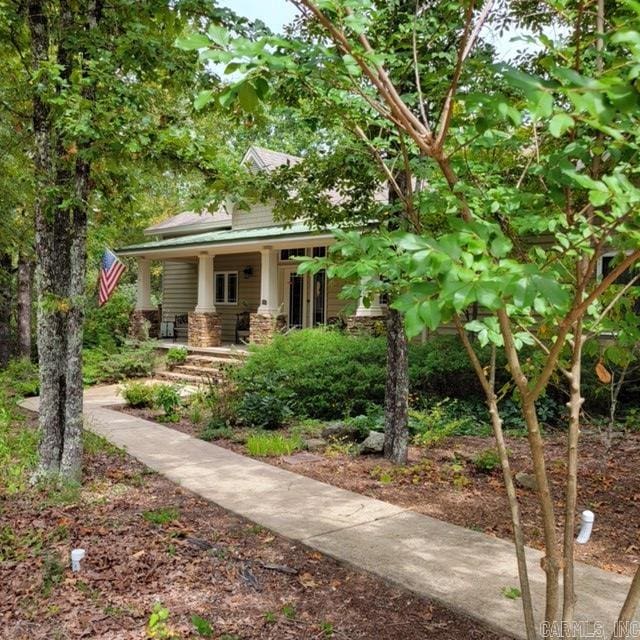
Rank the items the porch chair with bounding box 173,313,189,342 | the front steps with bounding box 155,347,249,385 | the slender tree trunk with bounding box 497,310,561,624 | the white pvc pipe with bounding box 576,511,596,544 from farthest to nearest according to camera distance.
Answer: the porch chair with bounding box 173,313,189,342 < the front steps with bounding box 155,347,249,385 < the white pvc pipe with bounding box 576,511,596,544 < the slender tree trunk with bounding box 497,310,561,624

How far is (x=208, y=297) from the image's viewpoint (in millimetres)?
16625

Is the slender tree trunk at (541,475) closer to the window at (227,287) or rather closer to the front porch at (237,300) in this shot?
the front porch at (237,300)

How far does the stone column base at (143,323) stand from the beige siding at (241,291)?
86.7 inches

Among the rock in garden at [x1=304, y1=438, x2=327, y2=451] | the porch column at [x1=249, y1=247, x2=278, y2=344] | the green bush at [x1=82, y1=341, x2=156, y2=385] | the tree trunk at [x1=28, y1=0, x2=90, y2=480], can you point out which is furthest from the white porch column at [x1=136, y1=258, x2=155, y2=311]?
the tree trunk at [x1=28, y1=0, x2=90, y2=480]

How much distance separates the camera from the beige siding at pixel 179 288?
21188 millimetres

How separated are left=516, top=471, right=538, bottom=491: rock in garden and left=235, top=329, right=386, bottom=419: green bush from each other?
11.3ft

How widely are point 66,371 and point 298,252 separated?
1127cm

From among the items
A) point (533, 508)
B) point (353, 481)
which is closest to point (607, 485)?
point (533, 508)

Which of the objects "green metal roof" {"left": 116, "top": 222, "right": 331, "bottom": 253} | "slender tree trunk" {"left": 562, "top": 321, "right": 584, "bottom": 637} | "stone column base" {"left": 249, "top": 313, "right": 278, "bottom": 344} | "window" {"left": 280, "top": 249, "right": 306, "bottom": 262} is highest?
"green metal roof" {"left": 116, "top": 222, "right": 331, "bottom": 253}

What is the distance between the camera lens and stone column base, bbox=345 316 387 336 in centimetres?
1173

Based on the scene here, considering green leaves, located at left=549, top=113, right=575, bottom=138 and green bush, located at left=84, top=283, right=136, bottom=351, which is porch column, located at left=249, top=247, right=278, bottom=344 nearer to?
green bush, located at left=84, top=283, right=136, bottom=351

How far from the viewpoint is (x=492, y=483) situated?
222 inches

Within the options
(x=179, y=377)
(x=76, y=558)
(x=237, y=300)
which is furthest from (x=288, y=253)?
(x=76, y=558)

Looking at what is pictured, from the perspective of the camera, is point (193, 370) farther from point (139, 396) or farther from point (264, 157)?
point (264, 157)
